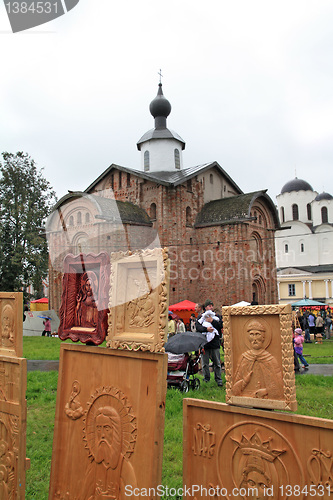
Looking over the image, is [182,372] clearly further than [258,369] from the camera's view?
Yes

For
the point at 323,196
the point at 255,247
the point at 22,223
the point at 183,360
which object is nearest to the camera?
the point at 183,360

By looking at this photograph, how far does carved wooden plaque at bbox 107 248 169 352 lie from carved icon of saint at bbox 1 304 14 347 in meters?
0.94

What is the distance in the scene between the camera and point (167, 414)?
6609 millimetres

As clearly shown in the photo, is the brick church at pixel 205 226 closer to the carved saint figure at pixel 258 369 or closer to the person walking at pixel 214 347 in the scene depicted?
the person walking at pixel 214 347

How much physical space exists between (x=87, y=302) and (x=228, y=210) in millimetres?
26034

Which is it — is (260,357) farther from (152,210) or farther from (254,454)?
(152,210)

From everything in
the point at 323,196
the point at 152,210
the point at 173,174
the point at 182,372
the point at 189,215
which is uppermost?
the point at 323,196

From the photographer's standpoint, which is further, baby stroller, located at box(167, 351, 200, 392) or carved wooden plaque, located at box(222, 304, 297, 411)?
baby stroller, located at box(167, 351, 200, 392)

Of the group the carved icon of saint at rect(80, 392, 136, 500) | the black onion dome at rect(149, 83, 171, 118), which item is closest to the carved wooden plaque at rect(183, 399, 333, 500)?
the carved icon of saint at rect(80, 392, 136, 500)

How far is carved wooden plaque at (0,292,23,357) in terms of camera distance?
11.2 feet

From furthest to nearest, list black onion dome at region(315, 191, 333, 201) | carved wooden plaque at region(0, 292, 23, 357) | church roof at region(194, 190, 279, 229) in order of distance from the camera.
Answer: black onion dome at region(315, 191, 333, 201) → church roof at region(194, 190, 279, 229) → carved wooden plaque at region(0, 292, 23, 357)

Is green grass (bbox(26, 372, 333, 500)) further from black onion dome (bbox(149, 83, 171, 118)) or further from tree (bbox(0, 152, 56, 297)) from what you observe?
black onion dome (bbox(149, 83, 171, 118))

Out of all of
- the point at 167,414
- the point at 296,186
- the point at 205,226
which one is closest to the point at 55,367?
the point at 167,414

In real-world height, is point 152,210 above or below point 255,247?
above
